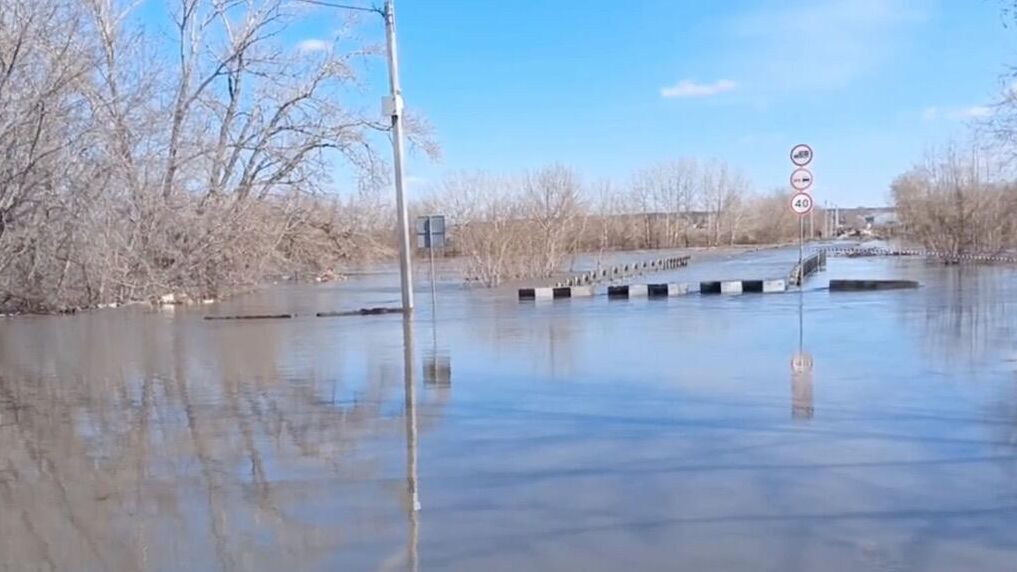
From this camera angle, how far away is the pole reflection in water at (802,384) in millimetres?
7644

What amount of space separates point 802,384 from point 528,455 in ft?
12.1

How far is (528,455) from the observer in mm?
6449

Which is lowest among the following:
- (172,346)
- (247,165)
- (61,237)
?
(172,346)

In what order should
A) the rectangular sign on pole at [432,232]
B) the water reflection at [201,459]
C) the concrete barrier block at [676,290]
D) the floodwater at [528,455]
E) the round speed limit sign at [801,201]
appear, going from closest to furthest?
1. the floodwater at [528,455]
2. the water reflection at [201,459]
3. the round speed limit sign at [801,201]
4. the rectangular sign on pole at [432,232]
5. the concrete barrier block at [676,290]

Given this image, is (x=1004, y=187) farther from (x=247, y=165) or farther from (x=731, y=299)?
(x=247, y=165)

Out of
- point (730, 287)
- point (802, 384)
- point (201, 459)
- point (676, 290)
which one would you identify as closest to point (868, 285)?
point (730, 287)

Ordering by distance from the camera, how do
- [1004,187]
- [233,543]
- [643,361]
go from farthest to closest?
1. [1004,187]
2. [643,361]
3. [233,543]

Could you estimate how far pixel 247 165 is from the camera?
3331cm

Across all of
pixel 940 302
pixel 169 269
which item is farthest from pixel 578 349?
pixel 169 269

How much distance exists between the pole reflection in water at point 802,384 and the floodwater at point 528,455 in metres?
0.05

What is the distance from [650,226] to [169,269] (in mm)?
75982

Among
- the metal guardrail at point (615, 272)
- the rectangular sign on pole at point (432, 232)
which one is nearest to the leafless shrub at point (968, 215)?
the metal guardrail at point (615, 272)

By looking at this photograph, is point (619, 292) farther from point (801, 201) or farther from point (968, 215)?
point (968, 215)

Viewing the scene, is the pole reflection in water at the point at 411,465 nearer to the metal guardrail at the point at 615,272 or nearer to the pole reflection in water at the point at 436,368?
the pole reflection in water at the point at 436,368
